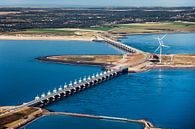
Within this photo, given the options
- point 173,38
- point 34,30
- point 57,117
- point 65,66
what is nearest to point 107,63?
point 65,66

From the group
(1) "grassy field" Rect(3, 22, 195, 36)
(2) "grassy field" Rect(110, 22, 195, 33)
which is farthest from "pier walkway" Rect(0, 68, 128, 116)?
(2) "grassy field" Rect(110, 22, 195, 33)

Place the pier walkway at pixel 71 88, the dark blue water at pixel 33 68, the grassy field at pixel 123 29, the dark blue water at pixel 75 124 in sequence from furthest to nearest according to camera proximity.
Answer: the grassy field at pixel 123 29 → the dark blue water at pixel 33 68 → the pier walkway at pixel 71 88 → the dark blue water at pixel 75 124

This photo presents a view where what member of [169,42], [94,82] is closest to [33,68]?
[94,82]

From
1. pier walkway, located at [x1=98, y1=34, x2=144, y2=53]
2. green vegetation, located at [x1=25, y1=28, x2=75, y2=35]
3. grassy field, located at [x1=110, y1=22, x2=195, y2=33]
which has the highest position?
pier walkway, located at [x1=98, y1=34, x2=144, y2=53]

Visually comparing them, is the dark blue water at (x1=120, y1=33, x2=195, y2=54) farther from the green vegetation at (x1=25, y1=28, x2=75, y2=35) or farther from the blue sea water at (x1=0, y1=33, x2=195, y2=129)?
the blue sea water at (x1=0, y1=33, x2=195, y2=129)

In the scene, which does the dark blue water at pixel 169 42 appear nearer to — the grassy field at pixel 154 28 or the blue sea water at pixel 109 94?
the grassy field at pixel 154 28

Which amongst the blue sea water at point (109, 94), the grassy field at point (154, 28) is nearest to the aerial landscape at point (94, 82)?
the blue sea water at point (109, 94)

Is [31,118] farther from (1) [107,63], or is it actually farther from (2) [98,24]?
(2) [98,24]
